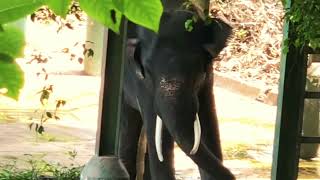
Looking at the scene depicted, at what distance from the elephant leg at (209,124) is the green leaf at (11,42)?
283 centimetres

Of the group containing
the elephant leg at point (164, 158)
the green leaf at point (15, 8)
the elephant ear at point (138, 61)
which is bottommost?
the elephant leg at point (164, 158)

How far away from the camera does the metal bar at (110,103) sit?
2787 millimetres

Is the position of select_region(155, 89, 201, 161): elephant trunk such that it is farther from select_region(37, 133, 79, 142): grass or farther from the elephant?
select_region(37, 133, 79, 142): grass

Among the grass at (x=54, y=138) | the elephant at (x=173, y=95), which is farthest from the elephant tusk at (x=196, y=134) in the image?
the grass at (x=54, y=138)

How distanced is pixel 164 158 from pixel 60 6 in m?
2.84

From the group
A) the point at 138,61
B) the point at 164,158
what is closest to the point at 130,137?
the point at 164,158

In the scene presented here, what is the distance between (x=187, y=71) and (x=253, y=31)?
1.67 ft

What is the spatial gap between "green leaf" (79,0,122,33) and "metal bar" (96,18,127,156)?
2.50 metres

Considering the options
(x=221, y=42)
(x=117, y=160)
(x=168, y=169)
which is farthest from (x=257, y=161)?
(x=117, y=160)

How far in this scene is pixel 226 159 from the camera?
131 inches

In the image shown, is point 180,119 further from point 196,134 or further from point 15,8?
Result: point 15,8

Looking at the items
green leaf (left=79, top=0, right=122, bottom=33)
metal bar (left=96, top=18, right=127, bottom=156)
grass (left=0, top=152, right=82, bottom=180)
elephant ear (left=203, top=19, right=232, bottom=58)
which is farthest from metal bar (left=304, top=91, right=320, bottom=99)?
green leaf (left=79, top=0, right=122, bottom=33)

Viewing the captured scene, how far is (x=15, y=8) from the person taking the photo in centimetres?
26

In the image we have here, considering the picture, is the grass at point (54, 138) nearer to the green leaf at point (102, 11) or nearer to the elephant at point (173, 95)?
the elephant at point (173, 95)
